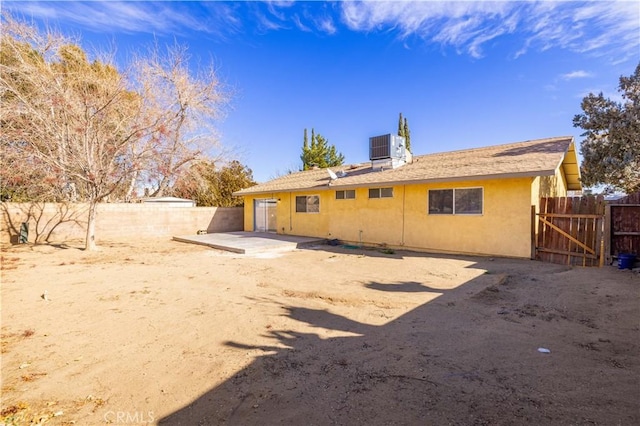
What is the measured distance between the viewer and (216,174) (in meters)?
22.1

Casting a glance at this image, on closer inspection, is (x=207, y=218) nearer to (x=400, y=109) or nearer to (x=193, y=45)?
(x=193, y=45)

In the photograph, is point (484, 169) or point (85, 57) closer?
point (484, 169)

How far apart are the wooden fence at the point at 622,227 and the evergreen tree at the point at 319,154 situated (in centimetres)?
2447

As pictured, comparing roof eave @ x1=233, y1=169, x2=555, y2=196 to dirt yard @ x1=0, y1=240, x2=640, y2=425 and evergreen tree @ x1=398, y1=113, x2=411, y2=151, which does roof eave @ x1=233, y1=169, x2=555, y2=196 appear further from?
evergreen tree @ x1=398, y1=113, x2=411, y2=151

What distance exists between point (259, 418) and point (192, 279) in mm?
5526

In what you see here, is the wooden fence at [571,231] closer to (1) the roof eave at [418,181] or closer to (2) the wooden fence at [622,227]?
(2) the wooden fence at [622,227]

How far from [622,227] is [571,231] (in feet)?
3.30

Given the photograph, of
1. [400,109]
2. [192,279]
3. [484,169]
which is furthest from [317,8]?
[400,109]

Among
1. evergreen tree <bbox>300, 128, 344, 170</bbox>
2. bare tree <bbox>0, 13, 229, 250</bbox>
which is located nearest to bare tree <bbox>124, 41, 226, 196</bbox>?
bare tree <bbox>0, 13, 229, 250</bbox>

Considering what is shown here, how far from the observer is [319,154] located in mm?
31297

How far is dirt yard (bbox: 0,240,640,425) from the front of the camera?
2479 mm

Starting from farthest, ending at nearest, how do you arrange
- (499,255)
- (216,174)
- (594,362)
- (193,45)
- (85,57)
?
(216,174), (193,45), (85,57), (499,255), (594,362)

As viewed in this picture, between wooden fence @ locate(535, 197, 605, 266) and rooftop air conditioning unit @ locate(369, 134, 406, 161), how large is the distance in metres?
5.92

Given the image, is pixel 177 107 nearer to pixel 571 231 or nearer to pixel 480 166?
pixel 480 166
